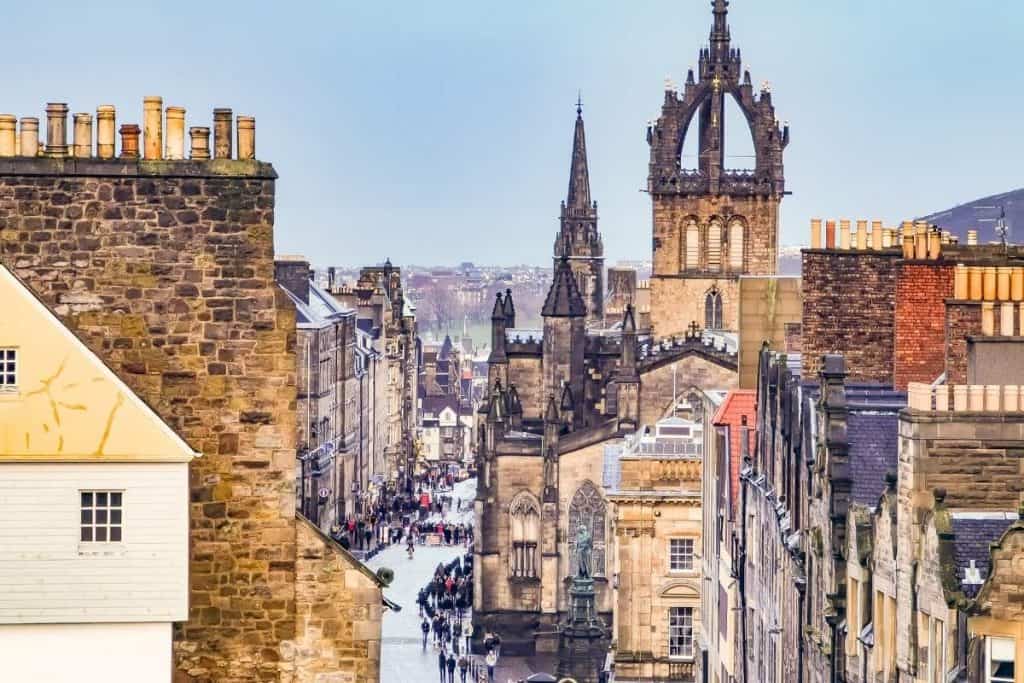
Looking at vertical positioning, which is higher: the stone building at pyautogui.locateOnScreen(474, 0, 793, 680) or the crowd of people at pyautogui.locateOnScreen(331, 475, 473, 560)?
the stone building at pyautogui.locateOnScreen(474, 0, 793, 680)

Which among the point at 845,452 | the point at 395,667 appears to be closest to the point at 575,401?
the point at 395,667

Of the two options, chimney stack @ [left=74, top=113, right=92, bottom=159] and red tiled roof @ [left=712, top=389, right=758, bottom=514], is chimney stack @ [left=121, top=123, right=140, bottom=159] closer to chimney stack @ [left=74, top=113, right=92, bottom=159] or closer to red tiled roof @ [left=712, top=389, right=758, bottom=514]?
chimney stack @ [left=74, top=113, right=92, bottom=159]

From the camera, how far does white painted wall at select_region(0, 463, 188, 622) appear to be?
24016 mm

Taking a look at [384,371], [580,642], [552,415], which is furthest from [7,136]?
[384,371]

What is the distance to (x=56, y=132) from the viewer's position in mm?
Result: 25766

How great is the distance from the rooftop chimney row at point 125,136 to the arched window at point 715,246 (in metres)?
110

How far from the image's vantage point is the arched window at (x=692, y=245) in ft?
445

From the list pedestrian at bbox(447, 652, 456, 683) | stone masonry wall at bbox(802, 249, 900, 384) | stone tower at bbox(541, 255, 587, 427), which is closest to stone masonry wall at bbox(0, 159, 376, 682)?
stone masonry wall at bbox(802, 249, 900, 384)

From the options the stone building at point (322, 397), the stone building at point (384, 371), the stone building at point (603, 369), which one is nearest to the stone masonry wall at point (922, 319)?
the stone building at point (603, 369)

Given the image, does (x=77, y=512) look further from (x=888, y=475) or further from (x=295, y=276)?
(x=295, y=276)

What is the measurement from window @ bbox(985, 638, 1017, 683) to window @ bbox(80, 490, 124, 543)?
7196 mm

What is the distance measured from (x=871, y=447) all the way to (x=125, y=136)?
40.8 feet

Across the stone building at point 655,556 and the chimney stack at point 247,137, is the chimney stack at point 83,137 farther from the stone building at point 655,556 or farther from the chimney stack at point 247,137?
the stone building at point 655,556

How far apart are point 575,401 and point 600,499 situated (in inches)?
447
